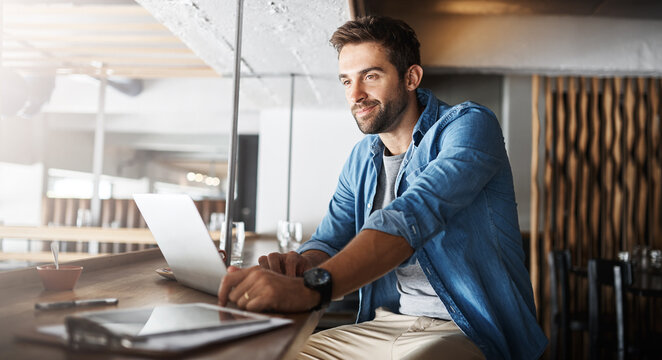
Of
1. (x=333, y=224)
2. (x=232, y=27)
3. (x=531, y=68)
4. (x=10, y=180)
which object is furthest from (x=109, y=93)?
(x=333, y=224)

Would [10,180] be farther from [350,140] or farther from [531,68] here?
[531,68]

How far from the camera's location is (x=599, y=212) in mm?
4906

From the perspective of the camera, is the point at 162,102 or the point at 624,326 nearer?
the point at 624,326

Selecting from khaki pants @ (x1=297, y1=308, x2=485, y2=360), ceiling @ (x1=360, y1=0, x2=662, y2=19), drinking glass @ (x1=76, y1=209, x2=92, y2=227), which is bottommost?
khaki pants @ (x1=297, y1=308, x2=485, y2=360)

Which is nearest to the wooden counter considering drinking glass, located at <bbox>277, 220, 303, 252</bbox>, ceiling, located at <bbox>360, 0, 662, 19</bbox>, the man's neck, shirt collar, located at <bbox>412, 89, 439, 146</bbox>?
shirt collar, located at <bbox>412, 89, 439, 146</bbox>

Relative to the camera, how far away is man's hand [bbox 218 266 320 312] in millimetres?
957

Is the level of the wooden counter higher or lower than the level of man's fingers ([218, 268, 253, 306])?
lower

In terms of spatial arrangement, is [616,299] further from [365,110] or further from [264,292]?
[264,292]

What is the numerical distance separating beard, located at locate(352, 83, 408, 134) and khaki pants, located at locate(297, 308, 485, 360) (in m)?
0.62

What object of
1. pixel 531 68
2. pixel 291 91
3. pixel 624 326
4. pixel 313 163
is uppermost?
pixel 531 68

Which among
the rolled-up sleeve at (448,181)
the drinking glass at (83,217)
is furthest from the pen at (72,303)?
the drinking glass at (83,217)

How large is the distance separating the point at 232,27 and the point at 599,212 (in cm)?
405

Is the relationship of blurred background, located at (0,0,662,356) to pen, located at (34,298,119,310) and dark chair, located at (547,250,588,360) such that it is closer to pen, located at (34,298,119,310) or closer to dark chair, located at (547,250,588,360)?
dark chair, located at (547,250,588,360)

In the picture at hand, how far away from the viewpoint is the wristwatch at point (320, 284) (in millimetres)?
1022
